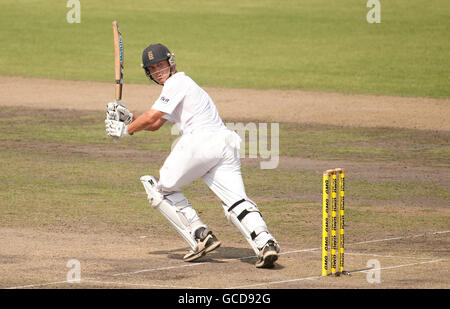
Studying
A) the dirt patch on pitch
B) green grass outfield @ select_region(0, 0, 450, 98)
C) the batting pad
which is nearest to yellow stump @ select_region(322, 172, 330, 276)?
the batting pad

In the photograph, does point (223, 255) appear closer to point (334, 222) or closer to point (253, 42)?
point (334, 222)

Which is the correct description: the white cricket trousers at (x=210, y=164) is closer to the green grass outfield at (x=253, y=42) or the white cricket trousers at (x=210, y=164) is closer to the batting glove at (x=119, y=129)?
the batting glove at (x=119, y=129)

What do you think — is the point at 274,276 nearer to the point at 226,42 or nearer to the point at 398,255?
the point at 398,255

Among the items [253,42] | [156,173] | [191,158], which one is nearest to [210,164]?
[191,158]

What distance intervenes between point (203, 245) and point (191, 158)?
90 cm

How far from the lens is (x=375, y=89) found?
96.3 ft

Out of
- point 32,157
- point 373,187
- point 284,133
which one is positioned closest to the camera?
point 373,187

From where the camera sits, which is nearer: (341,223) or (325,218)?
(325,218)

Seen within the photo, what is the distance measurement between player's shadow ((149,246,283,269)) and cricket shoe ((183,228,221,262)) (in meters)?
0.12

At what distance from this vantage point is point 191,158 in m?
10.2

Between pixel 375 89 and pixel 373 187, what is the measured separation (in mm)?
14039

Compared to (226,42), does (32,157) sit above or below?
below

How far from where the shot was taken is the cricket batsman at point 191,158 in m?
10.2

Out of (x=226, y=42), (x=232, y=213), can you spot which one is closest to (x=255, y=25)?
(x=226, y=42)
